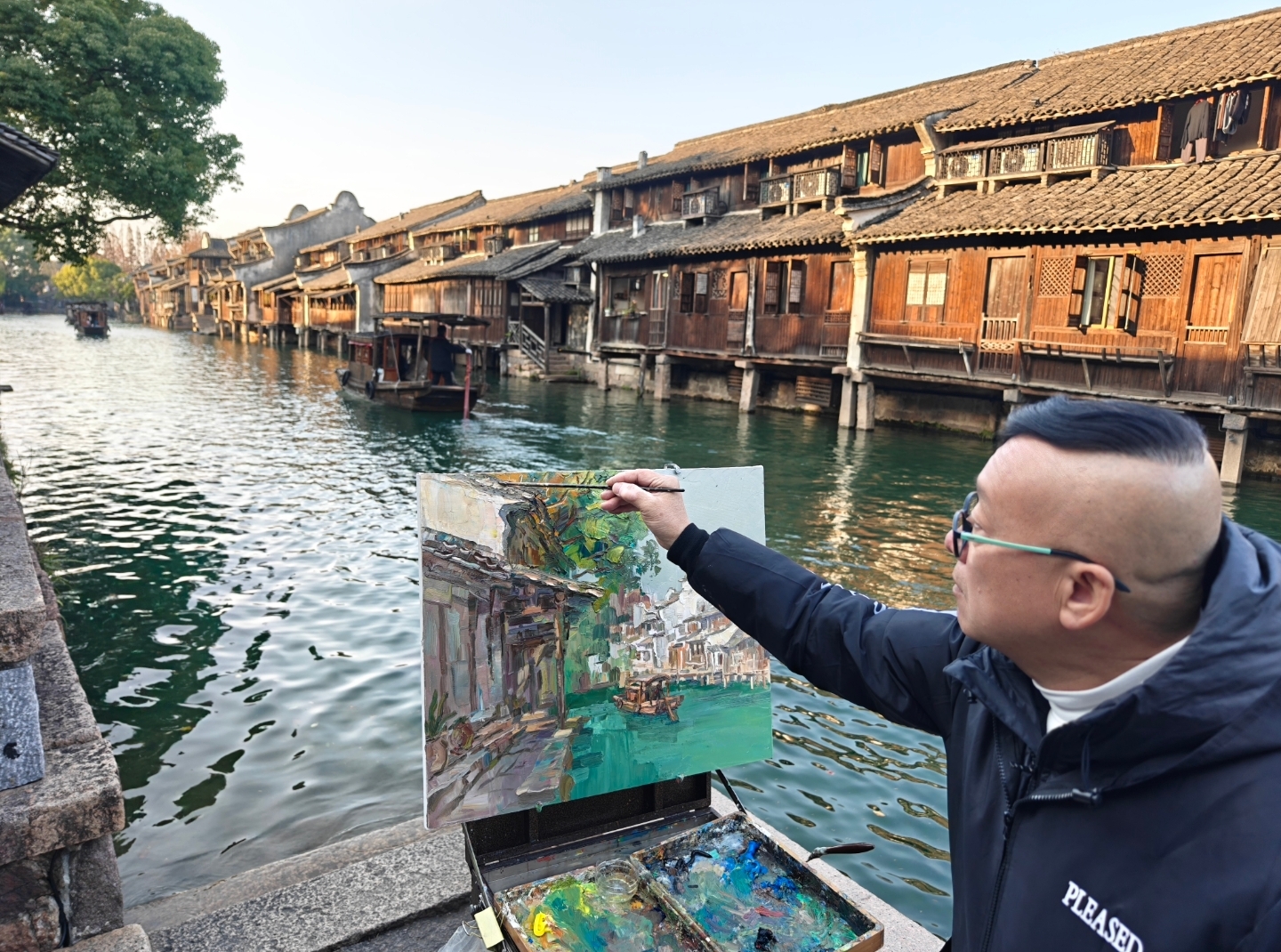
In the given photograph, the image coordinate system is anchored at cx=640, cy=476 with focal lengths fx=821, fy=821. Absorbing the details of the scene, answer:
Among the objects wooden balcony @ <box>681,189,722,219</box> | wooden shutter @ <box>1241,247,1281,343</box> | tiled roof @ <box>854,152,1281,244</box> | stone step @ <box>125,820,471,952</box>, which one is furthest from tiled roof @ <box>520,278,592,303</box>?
stone step @ <box>125,820,471,952</box>

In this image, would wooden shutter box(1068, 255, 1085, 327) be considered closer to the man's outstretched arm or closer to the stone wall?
the man's outstretched arm

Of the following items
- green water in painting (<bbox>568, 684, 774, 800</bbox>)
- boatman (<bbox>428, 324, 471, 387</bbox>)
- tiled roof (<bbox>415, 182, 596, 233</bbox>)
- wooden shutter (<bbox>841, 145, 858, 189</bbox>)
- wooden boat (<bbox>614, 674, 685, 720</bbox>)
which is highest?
tiled roof (<bbox>415, 182, 596, 233</bbox>)

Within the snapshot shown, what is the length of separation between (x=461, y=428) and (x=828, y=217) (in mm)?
11255

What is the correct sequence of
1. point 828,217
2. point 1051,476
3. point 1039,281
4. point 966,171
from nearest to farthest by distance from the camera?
point 1051,476 → point 1039,281 → point 966,171 → point 828,217

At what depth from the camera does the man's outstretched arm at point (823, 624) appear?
1.92 m

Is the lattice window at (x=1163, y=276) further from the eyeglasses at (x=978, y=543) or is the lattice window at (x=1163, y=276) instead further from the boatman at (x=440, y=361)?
the boatman at (x=440, y=361)

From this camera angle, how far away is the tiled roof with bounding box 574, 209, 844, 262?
69.9 feet

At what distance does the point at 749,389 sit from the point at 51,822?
2135 centimetres

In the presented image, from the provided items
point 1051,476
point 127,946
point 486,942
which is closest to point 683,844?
point 486,942

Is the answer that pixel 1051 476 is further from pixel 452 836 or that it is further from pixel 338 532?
pixel 338 532

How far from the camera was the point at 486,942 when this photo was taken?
98.5 inches

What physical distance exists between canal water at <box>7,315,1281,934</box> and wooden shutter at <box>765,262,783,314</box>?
13.1 feet

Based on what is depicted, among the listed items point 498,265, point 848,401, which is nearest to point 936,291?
point 848,401

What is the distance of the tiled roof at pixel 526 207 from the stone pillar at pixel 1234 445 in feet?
84.8
